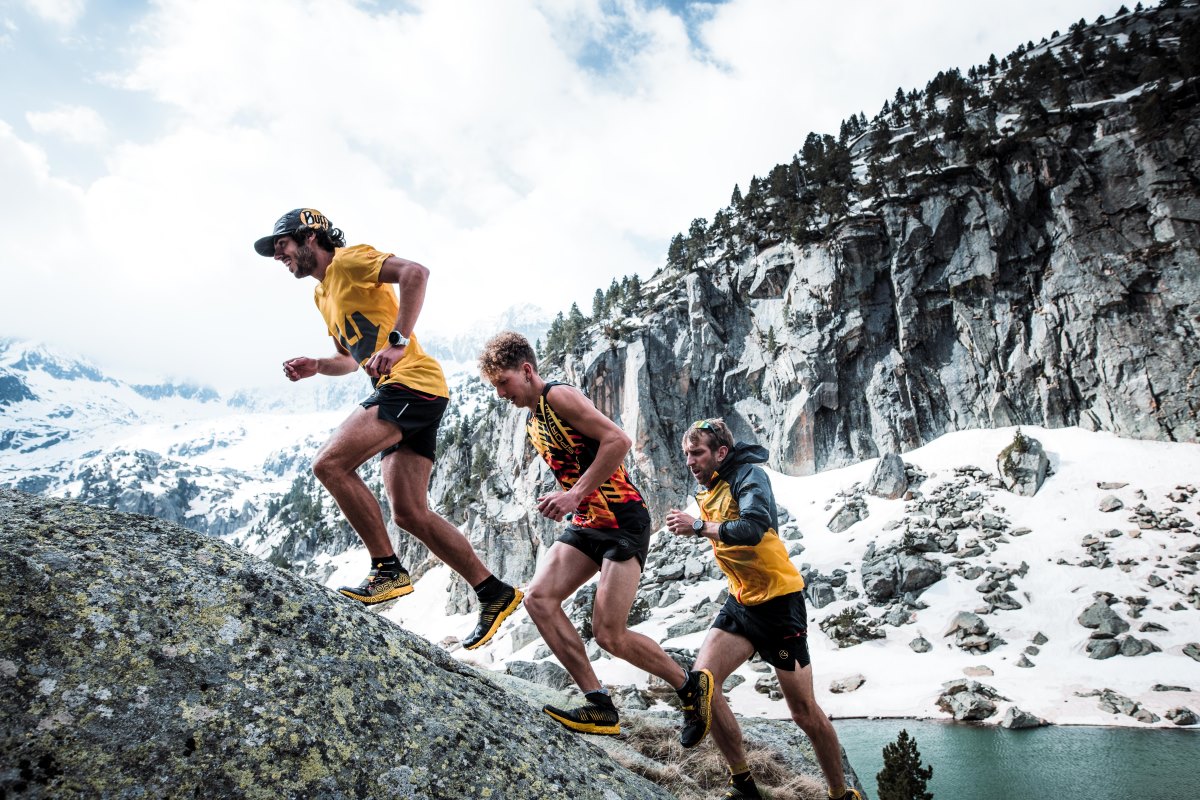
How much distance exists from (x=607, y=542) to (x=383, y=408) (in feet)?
6.19

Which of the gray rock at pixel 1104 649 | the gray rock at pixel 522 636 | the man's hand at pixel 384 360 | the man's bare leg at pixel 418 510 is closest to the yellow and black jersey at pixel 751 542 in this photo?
the man's bare leg at pixel 418 510

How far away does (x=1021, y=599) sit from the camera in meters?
26.9

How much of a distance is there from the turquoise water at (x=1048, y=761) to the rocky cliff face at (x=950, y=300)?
94.6 ft

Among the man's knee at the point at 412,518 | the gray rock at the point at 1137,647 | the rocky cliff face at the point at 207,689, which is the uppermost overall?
the gray rock at the point at 1137,647

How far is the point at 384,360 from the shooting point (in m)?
3.91

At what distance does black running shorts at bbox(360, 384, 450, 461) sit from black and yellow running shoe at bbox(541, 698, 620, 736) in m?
1.88

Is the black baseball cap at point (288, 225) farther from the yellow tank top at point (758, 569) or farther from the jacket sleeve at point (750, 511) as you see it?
the yellow tank top at point (758, 569)

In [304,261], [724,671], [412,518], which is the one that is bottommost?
[724,671]

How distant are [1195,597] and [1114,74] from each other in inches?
2235

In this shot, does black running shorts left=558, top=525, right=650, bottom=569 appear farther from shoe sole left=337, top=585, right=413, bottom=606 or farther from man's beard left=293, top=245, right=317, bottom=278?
man's beard left=293, top=245, right=317, bottom=278

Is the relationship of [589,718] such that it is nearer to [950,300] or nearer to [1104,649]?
[1104,649]

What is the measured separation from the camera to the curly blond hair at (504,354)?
437 cm

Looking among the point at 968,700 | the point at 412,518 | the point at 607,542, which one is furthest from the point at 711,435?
the point at 968,700

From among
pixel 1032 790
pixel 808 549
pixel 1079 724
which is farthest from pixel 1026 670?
pixel 808 549
